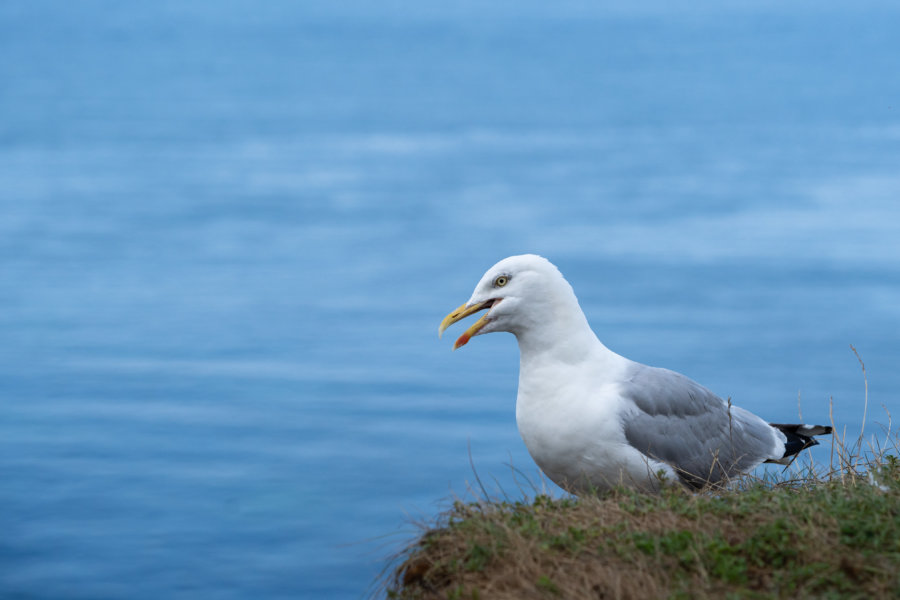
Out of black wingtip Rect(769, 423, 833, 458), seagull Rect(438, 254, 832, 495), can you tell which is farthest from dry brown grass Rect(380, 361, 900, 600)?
black wingtip Rect(769, 423, 833, 458)

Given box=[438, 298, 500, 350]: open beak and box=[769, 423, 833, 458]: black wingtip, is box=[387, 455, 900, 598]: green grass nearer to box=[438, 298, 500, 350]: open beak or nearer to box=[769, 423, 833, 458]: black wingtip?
box=[438, 298, 500, 350]: open beak

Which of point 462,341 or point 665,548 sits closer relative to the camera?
point 665,548

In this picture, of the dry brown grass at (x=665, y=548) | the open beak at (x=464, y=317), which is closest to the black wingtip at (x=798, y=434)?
the dry brown grass at (x=665, y=548)

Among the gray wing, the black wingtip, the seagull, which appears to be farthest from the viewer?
the black wingtip

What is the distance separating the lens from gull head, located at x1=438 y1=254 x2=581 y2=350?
24.3 ft

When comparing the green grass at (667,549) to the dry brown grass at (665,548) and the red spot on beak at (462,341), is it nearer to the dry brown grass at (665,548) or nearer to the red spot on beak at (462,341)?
the dry brown grass at (665,548)

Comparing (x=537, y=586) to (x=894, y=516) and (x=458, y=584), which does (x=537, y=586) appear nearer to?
(x=458, y=584)

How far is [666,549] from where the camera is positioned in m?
5.49

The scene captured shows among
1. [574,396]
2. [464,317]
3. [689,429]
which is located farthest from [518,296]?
[689,429]

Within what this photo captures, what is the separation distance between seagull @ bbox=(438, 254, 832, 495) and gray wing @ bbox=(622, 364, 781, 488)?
0.01 metres

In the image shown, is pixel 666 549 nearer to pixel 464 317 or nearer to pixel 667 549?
pixel 667 549

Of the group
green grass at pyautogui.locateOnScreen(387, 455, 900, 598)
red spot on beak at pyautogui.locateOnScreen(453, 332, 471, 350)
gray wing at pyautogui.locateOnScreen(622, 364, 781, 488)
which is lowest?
green grass at pyautogui.locateOnScreen(387, 455, 900, 598)

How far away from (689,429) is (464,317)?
1870 millimetres

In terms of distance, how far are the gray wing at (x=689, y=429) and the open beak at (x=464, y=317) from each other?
109 centimetres
